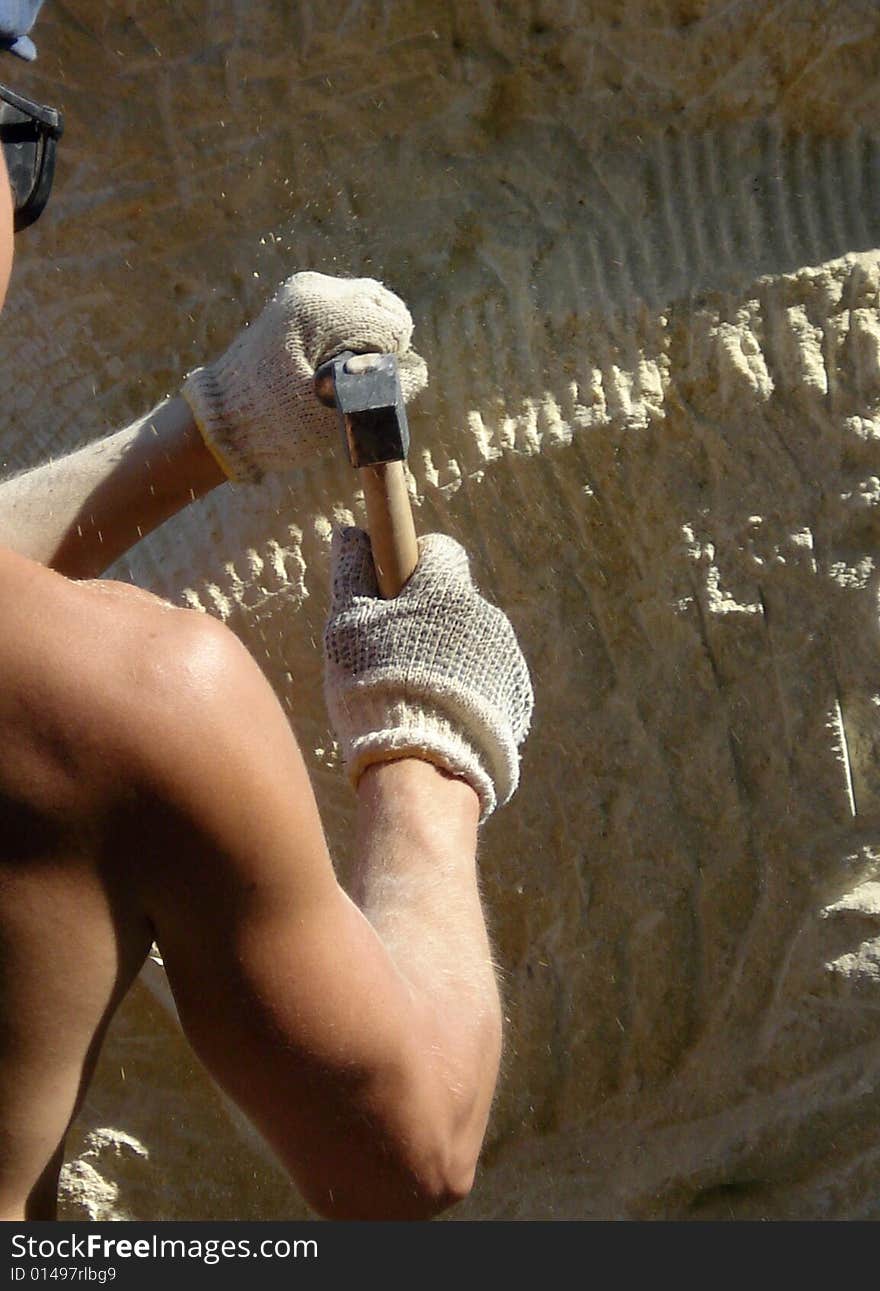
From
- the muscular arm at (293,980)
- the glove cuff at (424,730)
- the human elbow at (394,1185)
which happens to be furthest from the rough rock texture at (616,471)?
the human elbow at (394,1185)

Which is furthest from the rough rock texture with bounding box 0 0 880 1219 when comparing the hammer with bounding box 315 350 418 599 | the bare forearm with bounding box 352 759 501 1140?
the bare forearm with bounding box 352 759 501 1140

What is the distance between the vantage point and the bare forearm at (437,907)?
Answer: 1701 millimetres

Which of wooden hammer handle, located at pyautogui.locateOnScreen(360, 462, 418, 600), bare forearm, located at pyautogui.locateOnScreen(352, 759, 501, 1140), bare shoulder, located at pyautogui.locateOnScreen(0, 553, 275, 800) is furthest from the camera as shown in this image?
wooden hammer handle, located at pyautogui.locateOnScreen(360, 462, 418, 600)

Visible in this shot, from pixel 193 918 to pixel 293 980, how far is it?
12cm

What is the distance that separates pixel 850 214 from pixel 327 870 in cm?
177

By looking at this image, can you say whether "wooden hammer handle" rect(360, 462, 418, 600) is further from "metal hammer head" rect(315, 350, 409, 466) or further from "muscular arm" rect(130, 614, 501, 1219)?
"muscular arm" rect(130, 614, 501, 1219)

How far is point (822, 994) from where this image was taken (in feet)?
8.60

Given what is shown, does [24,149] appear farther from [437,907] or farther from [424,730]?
[437,907]

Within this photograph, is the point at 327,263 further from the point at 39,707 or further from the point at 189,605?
the point at 39,707

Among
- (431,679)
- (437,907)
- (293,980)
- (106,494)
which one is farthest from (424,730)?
(106,494)

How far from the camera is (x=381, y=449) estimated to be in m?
2.01

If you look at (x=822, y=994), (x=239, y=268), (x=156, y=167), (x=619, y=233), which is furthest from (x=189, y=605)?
(x=822, y=994)

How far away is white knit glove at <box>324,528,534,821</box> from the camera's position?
1.96 m

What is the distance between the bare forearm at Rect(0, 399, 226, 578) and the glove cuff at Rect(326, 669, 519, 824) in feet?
2.09
